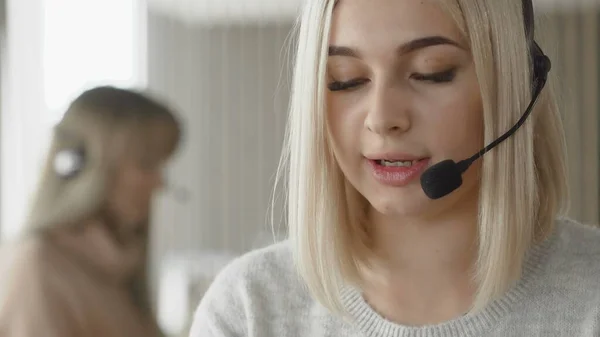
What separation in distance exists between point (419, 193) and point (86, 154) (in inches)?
16.8

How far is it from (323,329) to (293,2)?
0.58 metres

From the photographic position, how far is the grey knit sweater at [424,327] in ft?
2.18

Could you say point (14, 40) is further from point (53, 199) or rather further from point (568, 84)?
point (568, 84)

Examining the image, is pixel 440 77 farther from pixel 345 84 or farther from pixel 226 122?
pixel 226 122

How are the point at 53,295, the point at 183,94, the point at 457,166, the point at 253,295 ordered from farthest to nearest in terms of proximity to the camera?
the point at 183,94 < the point at 53,295 < the point at 253,295 < the point at 457,166

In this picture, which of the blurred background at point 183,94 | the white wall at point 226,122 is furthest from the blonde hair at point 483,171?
the white wall at point 226,122

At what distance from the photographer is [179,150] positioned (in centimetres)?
103

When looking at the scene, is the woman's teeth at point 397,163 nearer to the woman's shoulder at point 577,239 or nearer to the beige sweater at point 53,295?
the woman's shoulder at point 577,239

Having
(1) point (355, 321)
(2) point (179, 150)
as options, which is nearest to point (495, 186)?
(1) point (355, 321)

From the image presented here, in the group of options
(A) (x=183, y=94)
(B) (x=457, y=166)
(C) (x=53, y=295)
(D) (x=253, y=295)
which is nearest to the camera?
(B) (x=457, y=166)

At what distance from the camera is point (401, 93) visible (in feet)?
2.03

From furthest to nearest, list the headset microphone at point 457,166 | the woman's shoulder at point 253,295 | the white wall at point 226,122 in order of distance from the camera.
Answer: the white wall at point 226,122 → the woman's shoulder at point 253,295 → the headset microphone at point 457,166

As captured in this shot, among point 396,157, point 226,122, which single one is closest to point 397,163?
point 396,157

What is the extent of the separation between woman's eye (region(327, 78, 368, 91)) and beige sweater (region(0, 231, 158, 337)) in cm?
40
